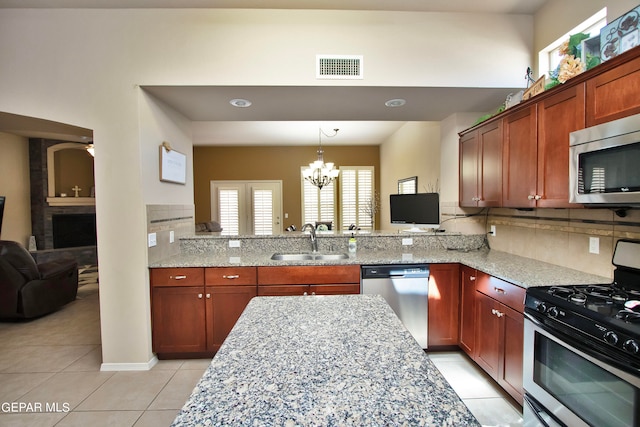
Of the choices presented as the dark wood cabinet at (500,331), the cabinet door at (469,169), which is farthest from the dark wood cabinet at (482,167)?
the dark wood cabinet at (500,331)

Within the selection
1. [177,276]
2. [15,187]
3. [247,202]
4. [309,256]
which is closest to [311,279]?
[309,256]

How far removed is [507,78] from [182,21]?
2.71 metres

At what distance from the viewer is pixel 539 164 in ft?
6.42

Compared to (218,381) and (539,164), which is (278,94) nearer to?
(539,164)

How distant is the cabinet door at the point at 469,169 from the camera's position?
106 inches

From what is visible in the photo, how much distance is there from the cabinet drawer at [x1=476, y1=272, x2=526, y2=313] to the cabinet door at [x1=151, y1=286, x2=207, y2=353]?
89.6 inches

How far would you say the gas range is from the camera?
3.73ft

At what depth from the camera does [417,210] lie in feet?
9.53

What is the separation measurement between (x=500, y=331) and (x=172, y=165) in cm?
305

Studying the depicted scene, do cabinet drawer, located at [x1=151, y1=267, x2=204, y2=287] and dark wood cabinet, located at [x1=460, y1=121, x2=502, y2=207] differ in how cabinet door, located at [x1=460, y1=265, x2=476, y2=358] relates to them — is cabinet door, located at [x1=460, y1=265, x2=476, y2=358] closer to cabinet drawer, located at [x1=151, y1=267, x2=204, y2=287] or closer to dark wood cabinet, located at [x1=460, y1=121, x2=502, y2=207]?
dark wood cabinet, located at [x1=460, y1=121, x2=502, y2=207]

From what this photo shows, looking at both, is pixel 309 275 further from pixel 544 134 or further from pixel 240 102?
pixel 544 134

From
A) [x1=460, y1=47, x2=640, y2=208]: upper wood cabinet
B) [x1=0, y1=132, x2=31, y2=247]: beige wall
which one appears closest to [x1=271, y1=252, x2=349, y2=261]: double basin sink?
[x1=460, y1=47, x2=640, y2=208]: upper wood cabinet

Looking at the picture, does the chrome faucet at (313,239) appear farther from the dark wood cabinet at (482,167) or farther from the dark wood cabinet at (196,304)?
the dark wood cabinet at (482,167)

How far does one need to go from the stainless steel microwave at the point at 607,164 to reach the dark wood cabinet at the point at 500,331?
66 centimetres
